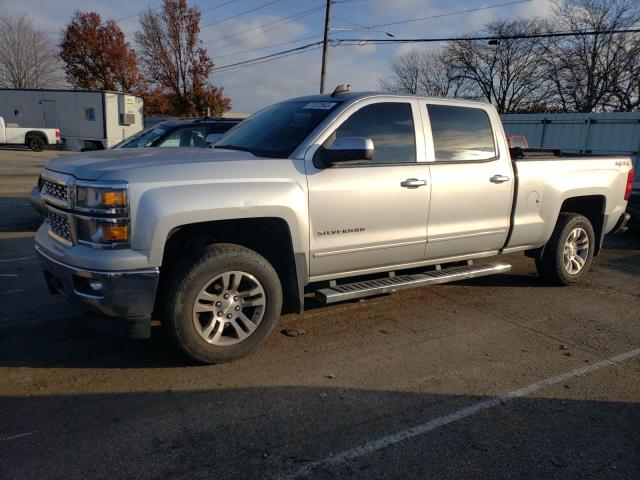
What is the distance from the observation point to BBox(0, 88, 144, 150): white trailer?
28.7 m

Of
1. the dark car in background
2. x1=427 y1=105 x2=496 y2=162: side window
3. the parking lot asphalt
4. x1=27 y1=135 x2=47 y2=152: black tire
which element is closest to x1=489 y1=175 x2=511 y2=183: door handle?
x1=427 y1=105 x2=496 y2=162: side window

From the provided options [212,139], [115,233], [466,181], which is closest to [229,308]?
[115,233]

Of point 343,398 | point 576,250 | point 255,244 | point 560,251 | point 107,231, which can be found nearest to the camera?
point 107,231

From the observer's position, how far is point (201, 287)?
3658mm

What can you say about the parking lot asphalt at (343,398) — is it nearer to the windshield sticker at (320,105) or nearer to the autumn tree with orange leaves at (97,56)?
the windshield sticker at (320,105)

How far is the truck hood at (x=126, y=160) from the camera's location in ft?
11.2

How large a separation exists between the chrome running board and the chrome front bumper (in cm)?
140

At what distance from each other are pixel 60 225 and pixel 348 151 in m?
2.18

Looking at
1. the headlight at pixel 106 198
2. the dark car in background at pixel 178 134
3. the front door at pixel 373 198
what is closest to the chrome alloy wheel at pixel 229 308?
the front door at pixel 373 198

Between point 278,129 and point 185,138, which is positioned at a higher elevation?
point 278,129

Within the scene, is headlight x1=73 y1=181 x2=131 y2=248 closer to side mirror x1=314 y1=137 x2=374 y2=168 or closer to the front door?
the front door

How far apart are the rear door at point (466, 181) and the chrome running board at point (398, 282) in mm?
178

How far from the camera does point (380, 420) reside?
10.5 feet

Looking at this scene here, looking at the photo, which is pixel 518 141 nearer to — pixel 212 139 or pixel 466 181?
pixel 466 181
